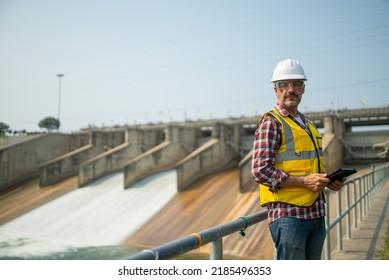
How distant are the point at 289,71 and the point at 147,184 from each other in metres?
16.2

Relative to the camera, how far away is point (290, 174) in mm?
1644

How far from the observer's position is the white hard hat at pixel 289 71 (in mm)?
1746

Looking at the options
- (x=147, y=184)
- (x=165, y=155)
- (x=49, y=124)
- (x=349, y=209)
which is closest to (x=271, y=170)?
(x=349, y=209)

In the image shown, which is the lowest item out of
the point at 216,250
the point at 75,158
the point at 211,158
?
the point at 75,158

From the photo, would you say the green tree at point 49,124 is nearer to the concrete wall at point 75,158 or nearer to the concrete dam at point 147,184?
the concrete dam at point 147,184

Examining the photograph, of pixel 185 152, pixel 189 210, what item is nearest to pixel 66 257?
pixel 189 210

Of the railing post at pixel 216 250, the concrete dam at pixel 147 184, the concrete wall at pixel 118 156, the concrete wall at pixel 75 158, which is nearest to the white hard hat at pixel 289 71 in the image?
the railing post at pixel 216 250

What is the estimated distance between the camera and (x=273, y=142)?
1624 mm

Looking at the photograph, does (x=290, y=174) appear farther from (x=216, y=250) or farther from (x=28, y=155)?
(x=28, y=155)

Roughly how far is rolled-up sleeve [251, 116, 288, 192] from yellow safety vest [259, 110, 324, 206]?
0.04 m

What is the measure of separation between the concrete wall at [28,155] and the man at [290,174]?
72.0 ft

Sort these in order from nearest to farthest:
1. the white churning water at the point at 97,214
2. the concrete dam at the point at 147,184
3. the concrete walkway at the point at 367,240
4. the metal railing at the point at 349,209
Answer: the metal railing at the point at 349,209, the concrete walkway at the point at 367,240, the concrete dam at the point at 147,184, the white churning water at the point at 97,214

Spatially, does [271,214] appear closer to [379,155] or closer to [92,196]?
[379,155]

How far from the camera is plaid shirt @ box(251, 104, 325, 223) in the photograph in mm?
1586
